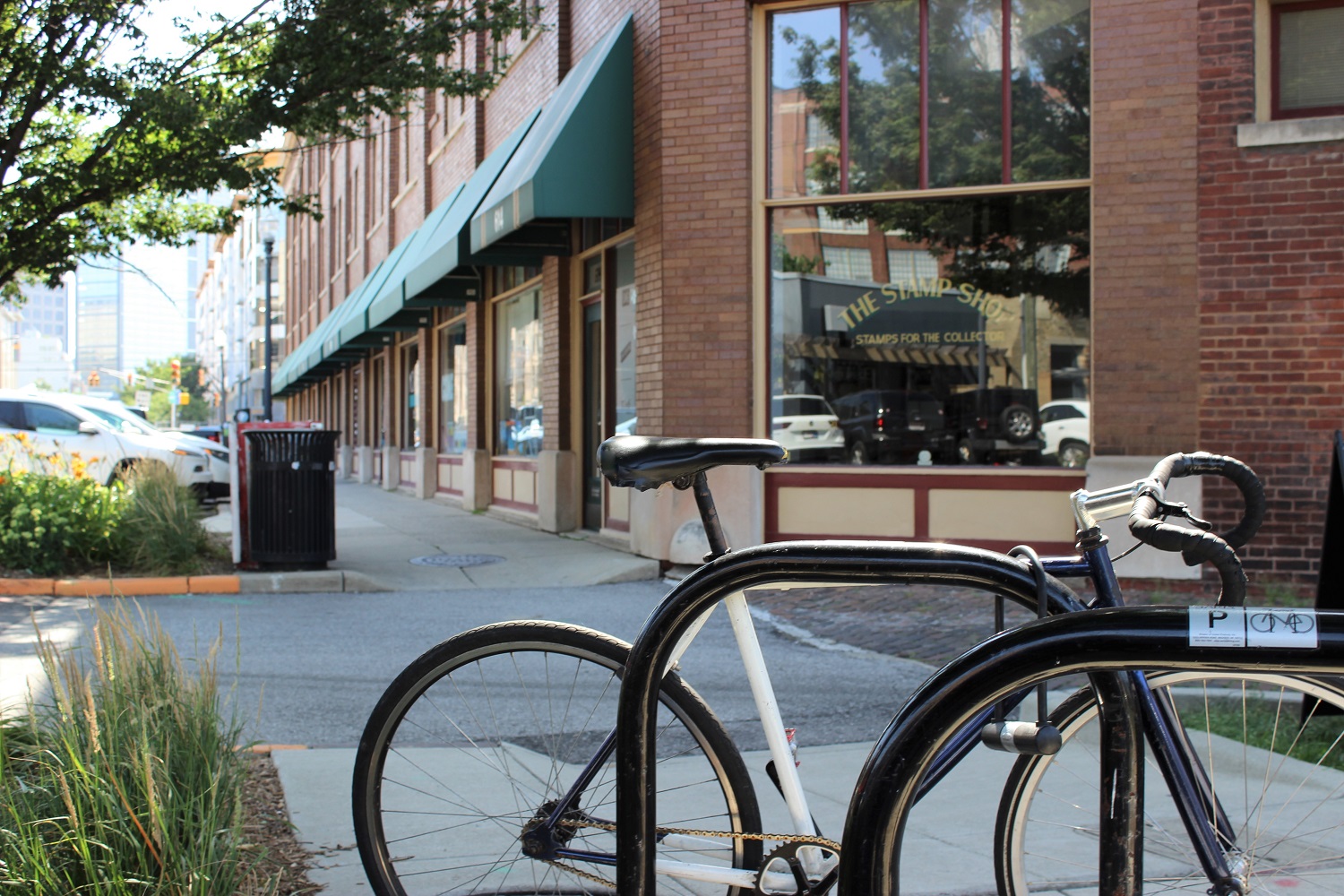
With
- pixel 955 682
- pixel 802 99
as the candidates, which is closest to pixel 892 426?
pixel 802 99

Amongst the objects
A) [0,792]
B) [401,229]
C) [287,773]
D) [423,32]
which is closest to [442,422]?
[401,229]

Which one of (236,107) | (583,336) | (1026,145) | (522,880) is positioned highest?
(236,107)

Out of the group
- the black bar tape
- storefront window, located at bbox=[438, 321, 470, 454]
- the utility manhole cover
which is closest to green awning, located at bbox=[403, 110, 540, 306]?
storefront window, located at bbox=[438, 321, 470, 454]

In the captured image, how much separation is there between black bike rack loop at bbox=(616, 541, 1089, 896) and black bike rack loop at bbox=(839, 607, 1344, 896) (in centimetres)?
9

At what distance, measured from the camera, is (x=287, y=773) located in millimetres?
4457

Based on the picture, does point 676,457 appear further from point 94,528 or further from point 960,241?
point 94,528

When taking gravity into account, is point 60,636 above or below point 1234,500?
below

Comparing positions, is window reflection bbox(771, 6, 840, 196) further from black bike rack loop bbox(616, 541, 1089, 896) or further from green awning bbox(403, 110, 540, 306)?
black bike rack loop bbox(616, 541, 1089, 896)

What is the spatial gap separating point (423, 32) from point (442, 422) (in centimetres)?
1041

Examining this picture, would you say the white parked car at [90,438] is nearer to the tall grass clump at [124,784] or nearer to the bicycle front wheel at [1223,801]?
the tall grass clump at [124,784]

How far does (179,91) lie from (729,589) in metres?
9.33

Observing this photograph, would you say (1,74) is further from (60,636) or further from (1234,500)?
(1234,500)

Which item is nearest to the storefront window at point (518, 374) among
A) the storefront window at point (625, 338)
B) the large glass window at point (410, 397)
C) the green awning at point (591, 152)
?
the storefront window at point (625, 338)

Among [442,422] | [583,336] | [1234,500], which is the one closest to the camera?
[1234,500]
